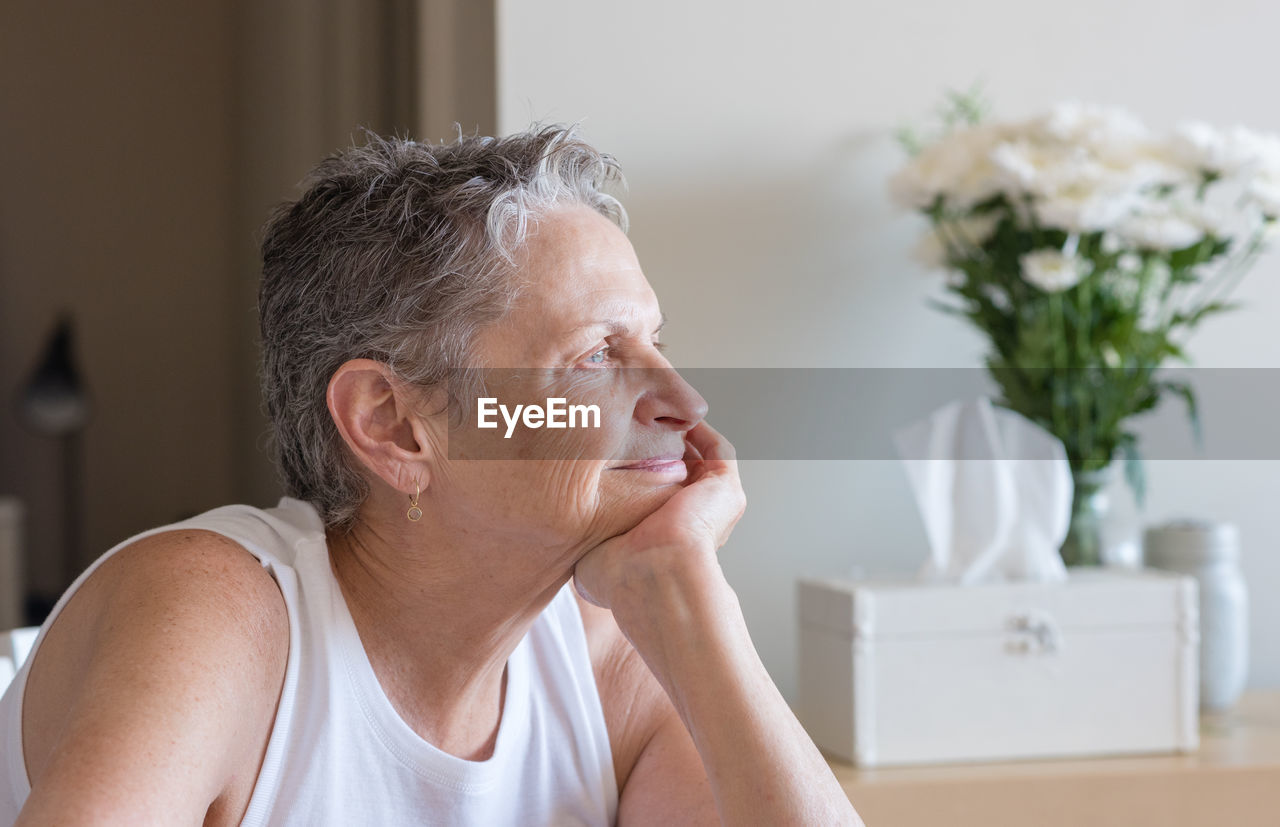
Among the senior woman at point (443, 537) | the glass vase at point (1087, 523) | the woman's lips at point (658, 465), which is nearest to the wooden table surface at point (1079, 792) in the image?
the glass vase at point (1087, 523)

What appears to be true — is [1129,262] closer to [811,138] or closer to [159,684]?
[811,138]

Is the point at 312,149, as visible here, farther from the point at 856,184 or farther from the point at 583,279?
the point at 583,279

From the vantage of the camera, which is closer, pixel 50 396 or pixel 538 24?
pixel 538 24

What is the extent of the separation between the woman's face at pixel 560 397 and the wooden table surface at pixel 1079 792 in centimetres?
65

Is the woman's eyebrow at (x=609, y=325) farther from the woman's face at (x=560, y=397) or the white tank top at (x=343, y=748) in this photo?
the white tank top at (x=343, y=748)

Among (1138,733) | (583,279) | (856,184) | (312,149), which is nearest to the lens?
(583,279)

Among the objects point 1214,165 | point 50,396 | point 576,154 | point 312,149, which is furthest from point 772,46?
point 50,396

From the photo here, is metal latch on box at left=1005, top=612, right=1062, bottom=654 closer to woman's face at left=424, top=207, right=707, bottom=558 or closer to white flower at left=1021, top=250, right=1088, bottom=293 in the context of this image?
white flower at left=1021, top=250, right=1088, bottom=293

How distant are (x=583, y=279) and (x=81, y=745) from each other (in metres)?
0.46

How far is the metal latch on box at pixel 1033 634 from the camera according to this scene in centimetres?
149

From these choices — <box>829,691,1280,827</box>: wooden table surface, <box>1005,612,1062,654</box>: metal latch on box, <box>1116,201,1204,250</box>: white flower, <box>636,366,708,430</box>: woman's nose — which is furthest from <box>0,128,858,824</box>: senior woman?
<box>1116,201,1204,250</box>: white flower

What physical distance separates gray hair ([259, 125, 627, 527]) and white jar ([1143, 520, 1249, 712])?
112cm

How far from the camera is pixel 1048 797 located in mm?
1437

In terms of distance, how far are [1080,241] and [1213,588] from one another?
0.51m
